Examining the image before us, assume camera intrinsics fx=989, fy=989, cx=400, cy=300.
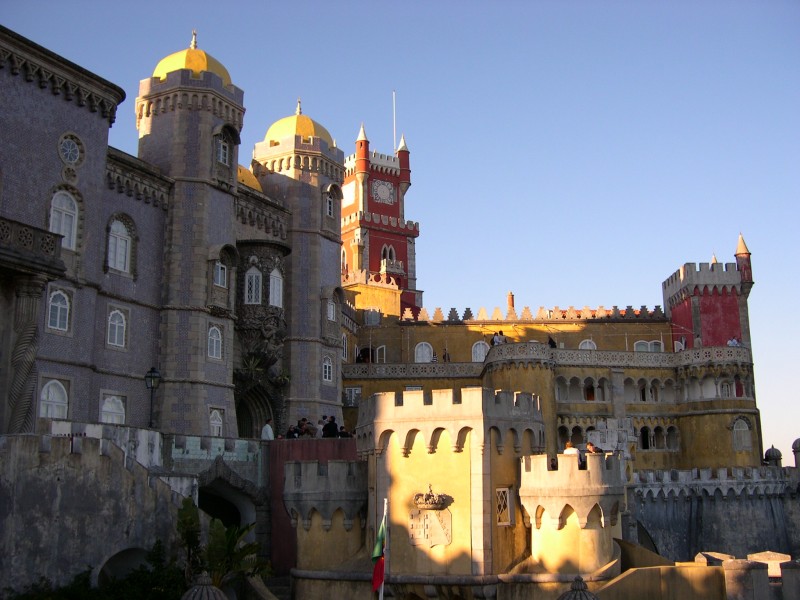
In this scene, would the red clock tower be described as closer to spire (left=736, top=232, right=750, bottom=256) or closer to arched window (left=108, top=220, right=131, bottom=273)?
spire (left=736, top=232, right=750, bottom=256)

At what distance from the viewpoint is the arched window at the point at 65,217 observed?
3033cm

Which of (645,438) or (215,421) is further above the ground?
(645,438)

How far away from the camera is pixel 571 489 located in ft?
80.4

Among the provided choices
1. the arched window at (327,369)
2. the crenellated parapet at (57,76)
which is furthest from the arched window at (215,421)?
the crenellated parapet at (57,76)

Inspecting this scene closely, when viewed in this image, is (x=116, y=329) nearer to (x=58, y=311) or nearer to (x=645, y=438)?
(x=58, y=311)

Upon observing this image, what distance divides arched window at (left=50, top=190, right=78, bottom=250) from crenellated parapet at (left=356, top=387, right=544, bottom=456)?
37.7ft

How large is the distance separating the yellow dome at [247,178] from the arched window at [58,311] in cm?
1216

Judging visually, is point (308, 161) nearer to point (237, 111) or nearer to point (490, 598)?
point (237, 111)

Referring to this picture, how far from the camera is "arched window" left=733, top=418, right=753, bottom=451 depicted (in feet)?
175

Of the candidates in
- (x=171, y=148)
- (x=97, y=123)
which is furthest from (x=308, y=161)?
(x=97, y=123)

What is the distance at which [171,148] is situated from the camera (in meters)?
36.7

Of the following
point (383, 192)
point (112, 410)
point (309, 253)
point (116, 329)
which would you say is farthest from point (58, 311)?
point (383, 192)

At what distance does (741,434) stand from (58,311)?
37770 mm

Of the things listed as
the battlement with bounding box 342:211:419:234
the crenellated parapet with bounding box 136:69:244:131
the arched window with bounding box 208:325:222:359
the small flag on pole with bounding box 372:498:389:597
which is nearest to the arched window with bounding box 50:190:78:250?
the arched window with bounding box 208:325:222:359
